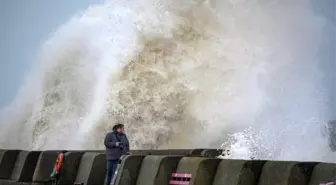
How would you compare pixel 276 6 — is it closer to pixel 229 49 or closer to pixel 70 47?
pixel 229 49

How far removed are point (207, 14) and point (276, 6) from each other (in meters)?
2.63

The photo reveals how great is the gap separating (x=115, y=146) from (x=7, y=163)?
13.3 ft

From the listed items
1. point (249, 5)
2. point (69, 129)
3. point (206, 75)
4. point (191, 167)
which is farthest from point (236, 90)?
point (191, 167)

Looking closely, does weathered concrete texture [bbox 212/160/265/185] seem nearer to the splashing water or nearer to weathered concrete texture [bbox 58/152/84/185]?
weathered concrete texture [bbox 58/152/84/185]

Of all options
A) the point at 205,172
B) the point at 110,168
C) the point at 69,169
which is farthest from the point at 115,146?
the point at 205,172

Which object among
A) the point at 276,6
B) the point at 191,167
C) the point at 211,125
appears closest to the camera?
the point at 191,167

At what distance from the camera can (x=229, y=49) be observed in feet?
104

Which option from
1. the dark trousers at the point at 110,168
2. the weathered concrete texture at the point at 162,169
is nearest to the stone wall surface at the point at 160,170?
the weathered concrete texture at the point at 162,169

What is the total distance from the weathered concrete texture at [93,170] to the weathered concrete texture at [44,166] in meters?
1.30

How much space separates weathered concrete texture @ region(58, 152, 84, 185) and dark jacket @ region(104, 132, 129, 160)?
4.10 ft

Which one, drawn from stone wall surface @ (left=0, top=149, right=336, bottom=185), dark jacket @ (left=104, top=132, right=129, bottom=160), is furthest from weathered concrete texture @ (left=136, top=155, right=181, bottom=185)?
dark jacket @ (left=104, top=132, right=129, bottom=160)

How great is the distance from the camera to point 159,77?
1199 inches

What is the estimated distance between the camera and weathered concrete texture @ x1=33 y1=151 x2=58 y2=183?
47.7 feet

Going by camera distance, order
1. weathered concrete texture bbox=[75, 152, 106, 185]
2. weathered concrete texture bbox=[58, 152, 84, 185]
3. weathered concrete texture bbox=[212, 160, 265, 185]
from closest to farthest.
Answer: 1. weathered concrete texture bbox=[212, 160, 265, 185]
2. weathered concrete texture bbox=[75, 152, 106, 185]
3. weathered concrete texture bbox=[58, 152, 84, 185]
